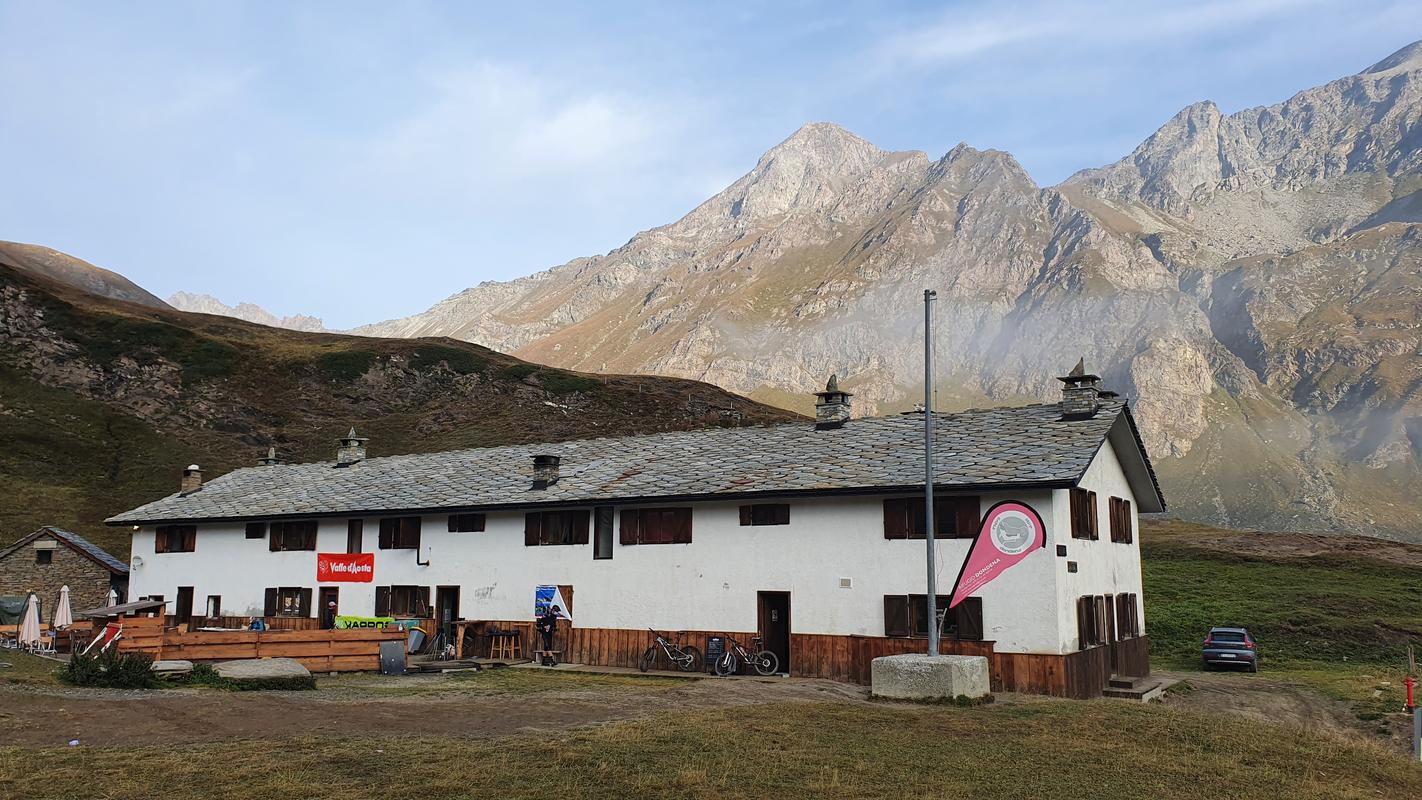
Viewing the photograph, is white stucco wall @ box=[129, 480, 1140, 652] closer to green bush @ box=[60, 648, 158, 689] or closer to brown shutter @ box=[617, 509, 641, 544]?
brown shutter @ box=[617, 509, 641, 544]

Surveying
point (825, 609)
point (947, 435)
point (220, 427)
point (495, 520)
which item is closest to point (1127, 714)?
point (825, 609)

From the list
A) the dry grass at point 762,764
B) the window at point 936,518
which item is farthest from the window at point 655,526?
the dry grass at point 762,764

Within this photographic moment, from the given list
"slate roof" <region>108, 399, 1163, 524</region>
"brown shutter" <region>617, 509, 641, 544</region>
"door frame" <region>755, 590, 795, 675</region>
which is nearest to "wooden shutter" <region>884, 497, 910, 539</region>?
"slate roof" <region>108, 399, 1163, 524</region>

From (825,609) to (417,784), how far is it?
668 inches

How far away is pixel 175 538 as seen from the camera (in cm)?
4159

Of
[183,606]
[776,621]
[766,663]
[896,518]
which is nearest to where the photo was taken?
[896,518]

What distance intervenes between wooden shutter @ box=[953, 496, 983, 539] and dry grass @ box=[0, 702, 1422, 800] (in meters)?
8.25

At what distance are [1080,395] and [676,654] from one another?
13883 mm

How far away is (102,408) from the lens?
8744 centimetres

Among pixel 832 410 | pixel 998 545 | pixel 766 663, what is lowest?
pixel 766 663

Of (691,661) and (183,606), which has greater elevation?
(183,606)

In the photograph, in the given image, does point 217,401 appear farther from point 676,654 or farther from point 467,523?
point 676,654

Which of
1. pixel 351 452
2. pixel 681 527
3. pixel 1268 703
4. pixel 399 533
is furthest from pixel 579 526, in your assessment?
pixel 1268 703

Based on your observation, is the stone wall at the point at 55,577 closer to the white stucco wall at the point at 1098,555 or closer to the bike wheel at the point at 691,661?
the bike wheel at the point at 691,661
